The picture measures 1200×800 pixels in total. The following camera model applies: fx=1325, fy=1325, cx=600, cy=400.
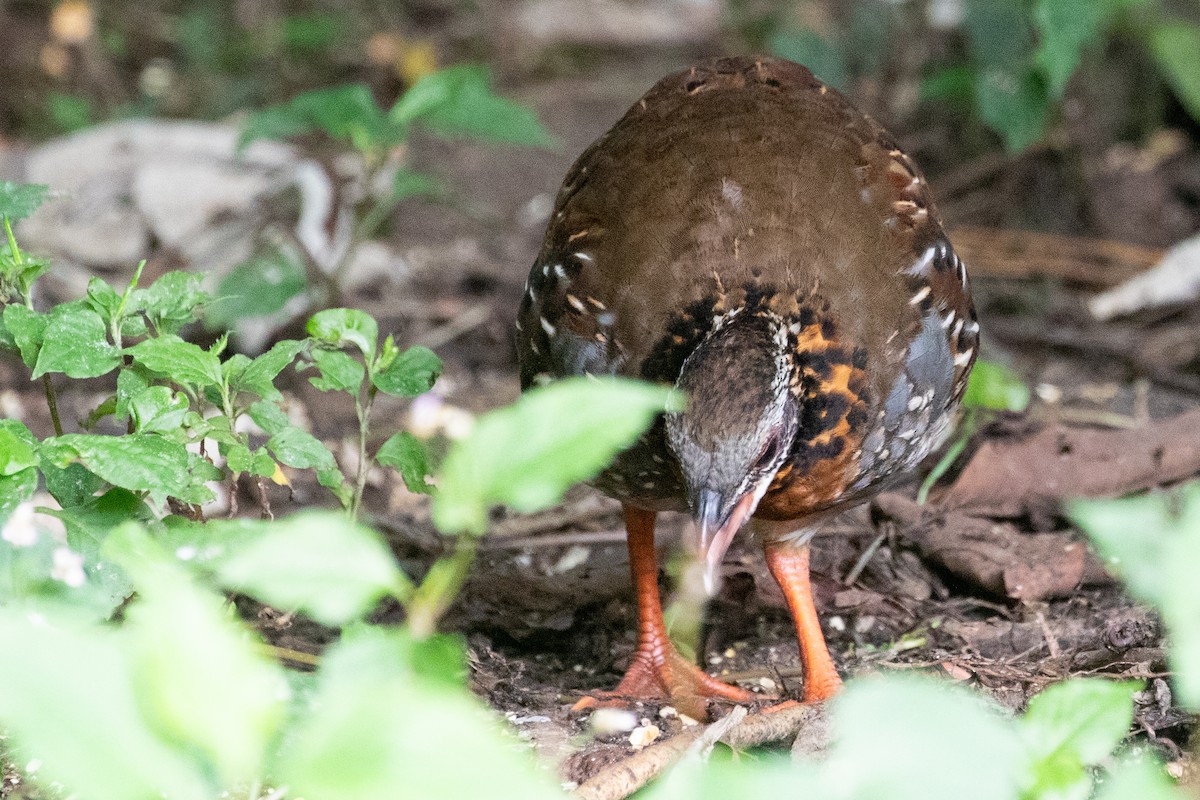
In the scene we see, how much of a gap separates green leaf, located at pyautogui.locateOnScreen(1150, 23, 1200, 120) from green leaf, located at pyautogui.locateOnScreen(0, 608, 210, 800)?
6.64m

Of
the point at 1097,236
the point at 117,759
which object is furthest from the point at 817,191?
the point at 1097,236

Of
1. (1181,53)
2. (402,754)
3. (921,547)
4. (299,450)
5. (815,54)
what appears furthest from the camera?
(815,54)

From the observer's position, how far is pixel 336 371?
9.41ft

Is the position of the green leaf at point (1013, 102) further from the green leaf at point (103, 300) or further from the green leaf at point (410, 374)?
the green leaf at point (103, 300)

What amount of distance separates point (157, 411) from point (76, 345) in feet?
0.76

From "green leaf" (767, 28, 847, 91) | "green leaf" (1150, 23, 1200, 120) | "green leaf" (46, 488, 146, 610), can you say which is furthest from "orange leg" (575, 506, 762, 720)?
"green leaf" (1150, 23, 1200, 120)

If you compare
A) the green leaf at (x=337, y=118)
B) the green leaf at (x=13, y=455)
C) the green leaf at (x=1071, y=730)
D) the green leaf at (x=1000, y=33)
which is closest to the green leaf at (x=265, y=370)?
the green leaf at (x=13, y=455)

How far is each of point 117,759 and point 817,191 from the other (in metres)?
2.36

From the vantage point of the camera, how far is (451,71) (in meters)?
4.88

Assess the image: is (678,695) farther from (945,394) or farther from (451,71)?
(451,71)

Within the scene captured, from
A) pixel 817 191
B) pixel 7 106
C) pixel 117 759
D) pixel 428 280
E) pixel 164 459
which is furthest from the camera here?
pixel 7 106

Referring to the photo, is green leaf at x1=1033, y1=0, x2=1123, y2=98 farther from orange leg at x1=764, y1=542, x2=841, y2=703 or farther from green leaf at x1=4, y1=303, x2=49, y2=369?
green leaf at x1=4, y1=303, x2=49, y2=369

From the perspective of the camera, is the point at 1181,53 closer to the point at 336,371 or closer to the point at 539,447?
the point at 336,371

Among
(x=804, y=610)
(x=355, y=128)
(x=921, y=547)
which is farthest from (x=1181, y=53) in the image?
(x=804, y=610)
